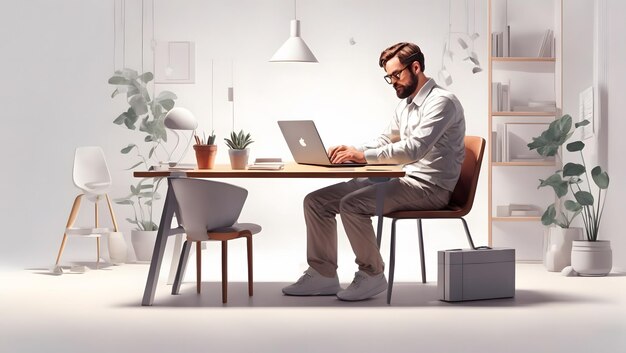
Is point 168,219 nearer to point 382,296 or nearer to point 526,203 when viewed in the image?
point 382,296

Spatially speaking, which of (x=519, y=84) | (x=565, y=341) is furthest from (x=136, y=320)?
(x=519, y=84)

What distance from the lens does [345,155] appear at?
16.1 ft

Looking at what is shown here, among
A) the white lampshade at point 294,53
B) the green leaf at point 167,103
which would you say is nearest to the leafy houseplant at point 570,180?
the white lampshade at point 294,53

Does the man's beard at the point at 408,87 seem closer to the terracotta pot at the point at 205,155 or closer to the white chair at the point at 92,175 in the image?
the terracotta pot at the point at 205,155

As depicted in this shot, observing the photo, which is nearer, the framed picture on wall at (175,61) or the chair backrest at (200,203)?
the chair backrest at (200,203)

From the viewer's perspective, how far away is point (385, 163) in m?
4.97

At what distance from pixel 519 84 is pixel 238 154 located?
3052 mm

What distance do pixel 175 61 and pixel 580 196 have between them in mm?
3336

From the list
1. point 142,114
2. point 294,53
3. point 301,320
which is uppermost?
point 294,53

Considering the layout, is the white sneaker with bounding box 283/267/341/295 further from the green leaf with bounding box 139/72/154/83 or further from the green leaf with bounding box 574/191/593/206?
the green leaf with bounding box 139/72/154/83

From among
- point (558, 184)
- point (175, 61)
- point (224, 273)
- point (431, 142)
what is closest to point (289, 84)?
point (175, 61)

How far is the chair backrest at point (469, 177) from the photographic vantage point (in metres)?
5.09

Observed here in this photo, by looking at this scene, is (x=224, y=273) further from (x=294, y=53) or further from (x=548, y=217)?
(x=548, y=217)

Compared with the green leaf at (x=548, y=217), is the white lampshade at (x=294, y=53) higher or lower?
higher
